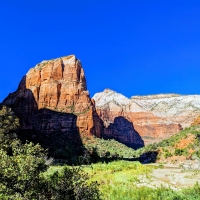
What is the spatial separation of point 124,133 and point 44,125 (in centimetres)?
8096

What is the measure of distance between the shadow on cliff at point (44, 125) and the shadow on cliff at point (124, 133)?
172 ft

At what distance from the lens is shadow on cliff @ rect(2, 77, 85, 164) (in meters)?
89.4

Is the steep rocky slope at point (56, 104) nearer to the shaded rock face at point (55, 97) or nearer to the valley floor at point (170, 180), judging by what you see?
the shaded rock face at point (55, 97)

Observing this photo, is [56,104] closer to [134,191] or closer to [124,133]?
[124,133]

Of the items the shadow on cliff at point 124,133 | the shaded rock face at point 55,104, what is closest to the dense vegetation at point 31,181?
the shaded rock face at point 55,104

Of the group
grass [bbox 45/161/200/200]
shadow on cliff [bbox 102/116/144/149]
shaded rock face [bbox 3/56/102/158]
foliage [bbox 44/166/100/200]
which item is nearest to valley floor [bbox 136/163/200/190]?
grass [bbox 45/161/200/200]

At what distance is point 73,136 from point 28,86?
34.0m

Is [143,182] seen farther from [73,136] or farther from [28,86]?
[28,86]

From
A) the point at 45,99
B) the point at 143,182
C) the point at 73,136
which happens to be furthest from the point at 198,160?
the point at 45,99

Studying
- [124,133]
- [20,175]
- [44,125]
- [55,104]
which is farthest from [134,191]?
[124,133]

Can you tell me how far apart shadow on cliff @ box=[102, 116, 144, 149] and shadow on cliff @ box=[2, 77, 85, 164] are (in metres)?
52.4

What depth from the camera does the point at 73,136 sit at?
100 meters

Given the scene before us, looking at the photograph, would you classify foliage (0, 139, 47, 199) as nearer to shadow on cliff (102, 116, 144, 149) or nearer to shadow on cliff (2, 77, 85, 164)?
shadow on cliff (2, 77, 85, 164)

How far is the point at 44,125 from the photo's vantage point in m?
102
